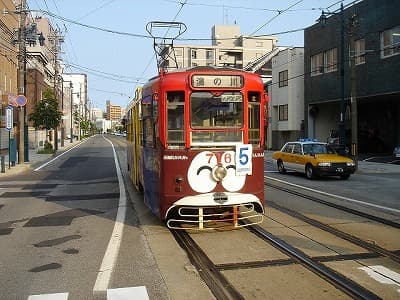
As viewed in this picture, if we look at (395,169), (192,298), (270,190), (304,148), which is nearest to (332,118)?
(395,169)

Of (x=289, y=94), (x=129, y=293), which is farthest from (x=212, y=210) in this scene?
(x=289, y=94)

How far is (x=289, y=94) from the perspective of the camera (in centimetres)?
4466

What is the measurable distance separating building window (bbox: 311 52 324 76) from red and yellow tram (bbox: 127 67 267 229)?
31.4 metres

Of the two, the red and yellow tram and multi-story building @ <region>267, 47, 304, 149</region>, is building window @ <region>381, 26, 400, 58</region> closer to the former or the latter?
multi-story building @ <region>267, 47, 304, 149</region>

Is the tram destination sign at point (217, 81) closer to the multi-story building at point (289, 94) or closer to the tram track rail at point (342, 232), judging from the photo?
the tram track rail at point (342, 232)

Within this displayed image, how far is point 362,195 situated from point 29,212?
9476mm

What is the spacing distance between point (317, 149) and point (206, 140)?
44.5ft

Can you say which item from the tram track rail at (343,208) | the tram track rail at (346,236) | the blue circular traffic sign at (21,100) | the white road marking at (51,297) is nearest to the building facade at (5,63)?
the blue circular traffic sign at (21,100)

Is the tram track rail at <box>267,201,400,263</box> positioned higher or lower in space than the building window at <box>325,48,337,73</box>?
lower

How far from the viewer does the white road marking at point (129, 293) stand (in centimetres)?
569

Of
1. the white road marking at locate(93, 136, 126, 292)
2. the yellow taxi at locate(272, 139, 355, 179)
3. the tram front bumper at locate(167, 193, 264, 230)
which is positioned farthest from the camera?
the yellow taxi at locate(272, 139, 355, 179)

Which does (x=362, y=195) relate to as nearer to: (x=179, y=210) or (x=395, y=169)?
(x=179, y=210)

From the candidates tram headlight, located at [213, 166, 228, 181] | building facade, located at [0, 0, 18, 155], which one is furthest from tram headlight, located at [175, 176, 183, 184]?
building facade, located at [0, 0, 18, 155]

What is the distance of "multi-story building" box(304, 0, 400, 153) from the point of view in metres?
29.8
